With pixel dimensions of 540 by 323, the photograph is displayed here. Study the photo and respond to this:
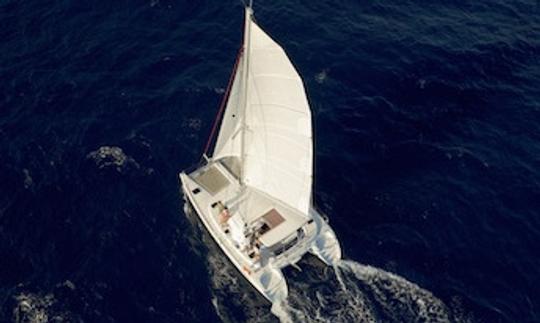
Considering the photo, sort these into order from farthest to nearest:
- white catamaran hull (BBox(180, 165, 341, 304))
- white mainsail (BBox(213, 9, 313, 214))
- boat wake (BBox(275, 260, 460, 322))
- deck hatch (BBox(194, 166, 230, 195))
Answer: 1. deck hatch (BBox(194, 166, 230, 195))
2. white catamaran hull (BBox(180, 165, 341, 304))
3. boat wake (BBox(275, 260, 460, 322))
4. white mainsail (BBox(213, 9, 313, 214))

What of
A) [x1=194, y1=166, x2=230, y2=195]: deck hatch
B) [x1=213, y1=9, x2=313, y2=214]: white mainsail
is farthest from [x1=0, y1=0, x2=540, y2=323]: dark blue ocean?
[x1=213, y1=9, x2=313, y2=214]: white mainsail

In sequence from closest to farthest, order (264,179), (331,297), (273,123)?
(273,123) → (331,297) → (264,179)

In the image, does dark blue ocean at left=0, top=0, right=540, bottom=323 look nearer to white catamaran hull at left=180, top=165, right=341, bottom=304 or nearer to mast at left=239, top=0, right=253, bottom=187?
white catamaran hull at left=180, top=165, right=341, bottom=304

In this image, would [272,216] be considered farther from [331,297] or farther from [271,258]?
[331,297]

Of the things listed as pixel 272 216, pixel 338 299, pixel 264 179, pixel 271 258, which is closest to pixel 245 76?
pixel 264 179

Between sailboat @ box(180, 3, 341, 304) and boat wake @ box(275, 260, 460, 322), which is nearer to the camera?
sailboat @ box(180, 3, 341, 304)

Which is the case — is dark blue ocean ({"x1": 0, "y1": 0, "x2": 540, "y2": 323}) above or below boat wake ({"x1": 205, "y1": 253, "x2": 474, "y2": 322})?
above

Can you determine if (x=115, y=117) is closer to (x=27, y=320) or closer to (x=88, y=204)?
(x=88, y=204)
